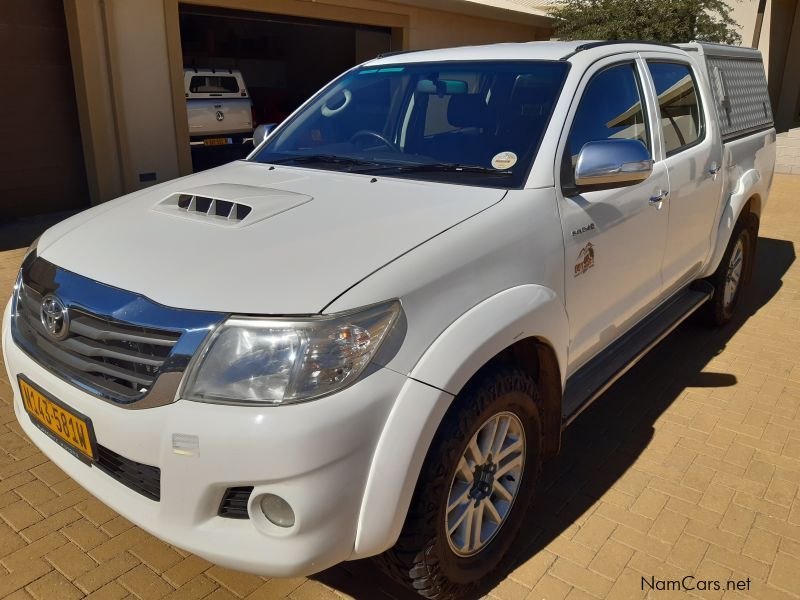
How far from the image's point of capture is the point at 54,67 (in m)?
8.30

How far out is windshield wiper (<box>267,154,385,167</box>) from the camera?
10.2 feet

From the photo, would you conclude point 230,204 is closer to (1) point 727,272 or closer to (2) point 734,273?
(1) point 727,272

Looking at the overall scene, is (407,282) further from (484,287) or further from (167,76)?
(167,76)

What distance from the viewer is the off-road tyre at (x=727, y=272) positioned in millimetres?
4777

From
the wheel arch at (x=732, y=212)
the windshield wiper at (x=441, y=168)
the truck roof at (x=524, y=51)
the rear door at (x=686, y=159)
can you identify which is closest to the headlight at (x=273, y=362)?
the windshield wiper at (x=441, y=168)

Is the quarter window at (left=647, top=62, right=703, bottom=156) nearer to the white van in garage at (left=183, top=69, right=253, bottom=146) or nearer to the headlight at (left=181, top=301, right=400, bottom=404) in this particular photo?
the headlight at (left=181, top=301, right=400, bottom=404)

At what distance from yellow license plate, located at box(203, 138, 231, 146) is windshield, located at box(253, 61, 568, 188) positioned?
7.99 metres

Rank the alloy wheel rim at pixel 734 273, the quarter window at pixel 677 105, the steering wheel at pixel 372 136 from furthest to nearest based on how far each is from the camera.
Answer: the alloy wheel rim at pixel 734 273 < the quarter window at pixel 677 105 < the steering wheel at pixel 372 136

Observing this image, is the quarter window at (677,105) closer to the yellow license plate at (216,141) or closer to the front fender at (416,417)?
the front fender at (416,417)

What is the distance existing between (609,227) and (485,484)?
130 centimetres

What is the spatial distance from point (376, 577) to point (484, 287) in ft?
3.96

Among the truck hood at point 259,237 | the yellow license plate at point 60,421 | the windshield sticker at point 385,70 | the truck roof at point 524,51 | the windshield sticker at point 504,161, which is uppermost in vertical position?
the truck roof at point 524,51

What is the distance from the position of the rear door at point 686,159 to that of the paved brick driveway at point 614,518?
817 millimetres

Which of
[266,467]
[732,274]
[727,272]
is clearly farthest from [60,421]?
[732,274]
